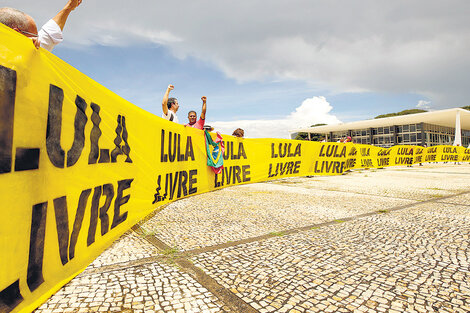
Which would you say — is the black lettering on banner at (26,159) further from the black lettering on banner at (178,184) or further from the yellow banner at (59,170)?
the black lettering on banner at (178,184)

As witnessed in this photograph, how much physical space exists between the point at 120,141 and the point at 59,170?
1.19 m

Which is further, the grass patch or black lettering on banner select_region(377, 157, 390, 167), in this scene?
black lettering on banner select_region(377, 157, 390, 167)

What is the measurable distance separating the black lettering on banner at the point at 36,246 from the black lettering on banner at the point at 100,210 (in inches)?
21.2

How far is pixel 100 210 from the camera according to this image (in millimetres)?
2191

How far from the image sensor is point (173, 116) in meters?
5.32

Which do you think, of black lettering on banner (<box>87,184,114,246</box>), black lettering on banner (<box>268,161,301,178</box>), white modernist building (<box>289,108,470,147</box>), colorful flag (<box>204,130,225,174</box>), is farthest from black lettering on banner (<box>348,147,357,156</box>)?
white modernist building (<box>289,108,470,147</box>)

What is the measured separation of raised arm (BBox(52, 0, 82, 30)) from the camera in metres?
2.06

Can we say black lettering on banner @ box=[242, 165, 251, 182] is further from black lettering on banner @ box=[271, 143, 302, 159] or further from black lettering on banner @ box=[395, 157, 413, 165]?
black lettering on banner @ box=[395, 157, 413, 165]

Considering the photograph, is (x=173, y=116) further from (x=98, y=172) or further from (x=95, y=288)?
(x=95, y=288)

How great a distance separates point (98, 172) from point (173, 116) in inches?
129

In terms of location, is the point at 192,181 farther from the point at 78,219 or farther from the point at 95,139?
the point at 78,219

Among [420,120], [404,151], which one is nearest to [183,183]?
[404,151]

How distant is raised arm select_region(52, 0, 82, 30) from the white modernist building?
45414mm

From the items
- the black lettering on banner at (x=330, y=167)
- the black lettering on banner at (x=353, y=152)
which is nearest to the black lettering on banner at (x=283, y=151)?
the black lettering on banner at (x=330, y=167)
